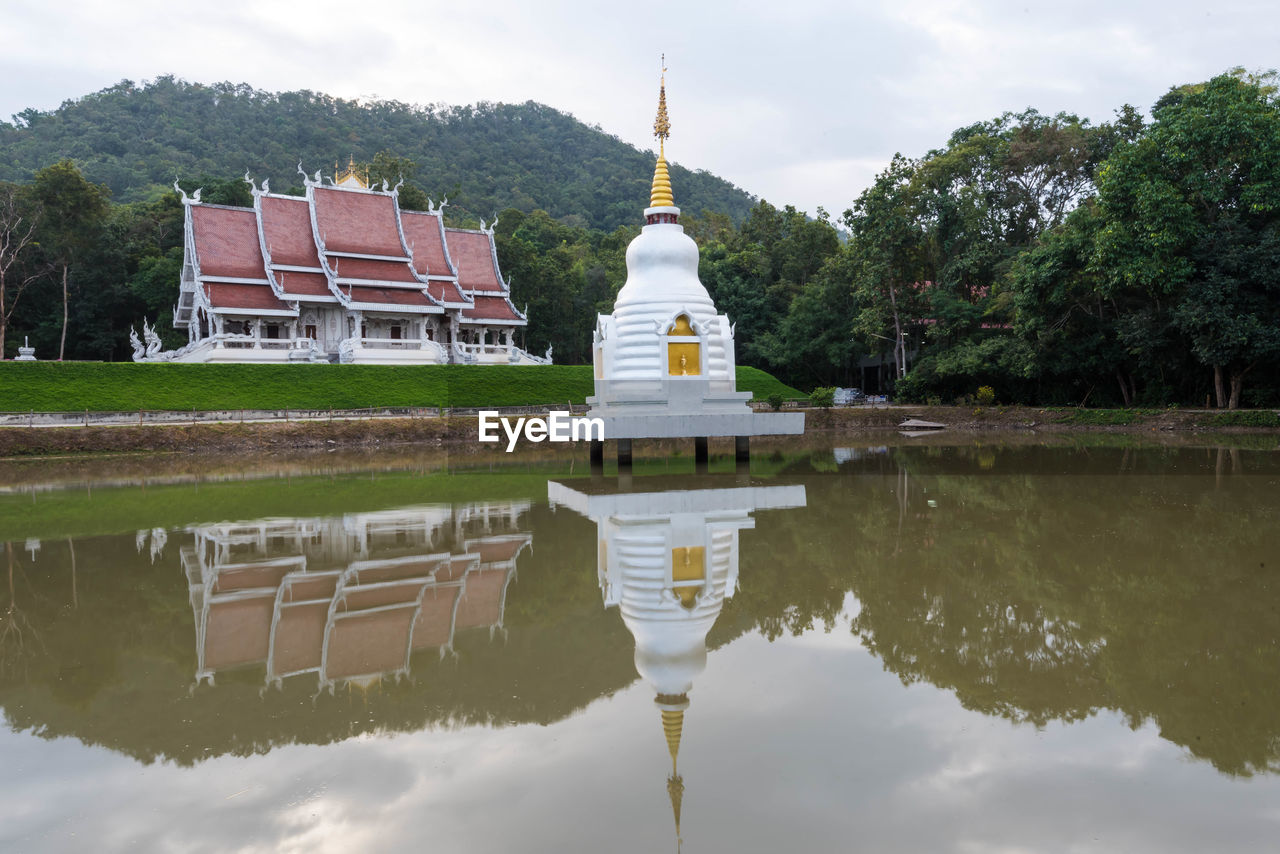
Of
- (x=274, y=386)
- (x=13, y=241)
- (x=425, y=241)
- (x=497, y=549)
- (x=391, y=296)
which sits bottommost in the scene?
(x=497, y=549)

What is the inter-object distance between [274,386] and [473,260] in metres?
13.4

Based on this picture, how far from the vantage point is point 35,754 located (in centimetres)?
445

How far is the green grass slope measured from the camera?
24266mm

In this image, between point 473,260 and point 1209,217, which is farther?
point 473,260

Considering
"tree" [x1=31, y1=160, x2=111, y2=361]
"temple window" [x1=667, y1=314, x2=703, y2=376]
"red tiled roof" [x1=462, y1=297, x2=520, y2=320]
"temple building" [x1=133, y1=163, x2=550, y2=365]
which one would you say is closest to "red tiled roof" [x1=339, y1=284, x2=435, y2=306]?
"temple building" [x1=133, y1=163, x2=550, y2=365]

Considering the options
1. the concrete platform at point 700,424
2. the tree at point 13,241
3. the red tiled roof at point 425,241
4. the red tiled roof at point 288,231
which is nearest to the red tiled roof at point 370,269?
the red tiled roof at point 288,231

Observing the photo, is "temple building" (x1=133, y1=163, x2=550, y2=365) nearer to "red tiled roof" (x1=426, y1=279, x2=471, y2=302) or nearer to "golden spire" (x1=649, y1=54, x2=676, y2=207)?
"red tiled roof" (x1=426, y1=279, x2=471, y2=302)

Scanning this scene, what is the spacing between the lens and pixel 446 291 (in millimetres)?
35438

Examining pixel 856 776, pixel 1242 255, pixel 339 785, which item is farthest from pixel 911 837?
pixel 1242 255

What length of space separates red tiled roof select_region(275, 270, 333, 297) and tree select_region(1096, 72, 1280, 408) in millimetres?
26796

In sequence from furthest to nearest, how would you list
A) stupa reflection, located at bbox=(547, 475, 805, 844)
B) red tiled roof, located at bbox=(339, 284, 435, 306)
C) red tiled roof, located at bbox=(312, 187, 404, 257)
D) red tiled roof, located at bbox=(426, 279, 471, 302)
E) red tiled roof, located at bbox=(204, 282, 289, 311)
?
red tiled roof, located at bbox=(426, 279, 471, 302) → red tiled roof, located at bbox=(312, 187, 404, 257) → red tiled roof, located at bbox=(339, 284, 435, 306) → red tiled roof, located at bbox=(204, 282, 289, 311) → stupa reflection, located at bbox=(547, 475, 805, 844)

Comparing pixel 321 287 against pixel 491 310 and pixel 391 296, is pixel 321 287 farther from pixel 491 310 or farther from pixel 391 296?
pixel 491 310

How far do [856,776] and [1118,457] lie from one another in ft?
57.5

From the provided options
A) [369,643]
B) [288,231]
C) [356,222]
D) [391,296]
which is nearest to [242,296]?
[288,231]
